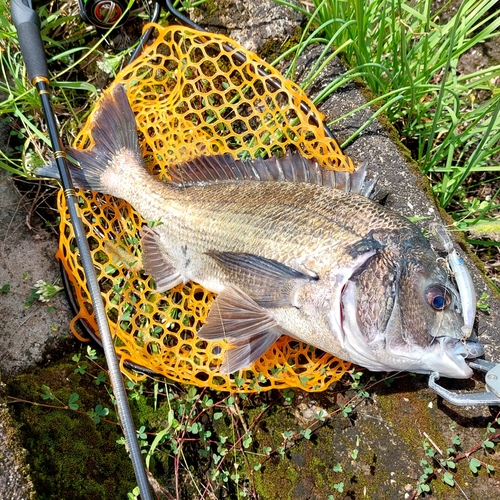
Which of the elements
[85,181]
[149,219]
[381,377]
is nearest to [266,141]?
[149,219]

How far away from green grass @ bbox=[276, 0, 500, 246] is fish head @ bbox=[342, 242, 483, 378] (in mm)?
930

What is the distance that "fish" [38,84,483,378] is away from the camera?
215cm

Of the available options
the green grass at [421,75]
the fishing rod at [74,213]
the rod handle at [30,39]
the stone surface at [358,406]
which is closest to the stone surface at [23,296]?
the stone surface at [358,406]

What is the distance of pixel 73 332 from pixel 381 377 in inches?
67.8

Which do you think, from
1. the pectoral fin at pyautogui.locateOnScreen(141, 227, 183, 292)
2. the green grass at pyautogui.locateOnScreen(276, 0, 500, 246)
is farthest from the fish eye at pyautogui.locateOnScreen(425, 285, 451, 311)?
the pectoral fin at pyautogui.locateOnScreen(141, 227, 183, 292)

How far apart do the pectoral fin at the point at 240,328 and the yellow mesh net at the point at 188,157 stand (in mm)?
181

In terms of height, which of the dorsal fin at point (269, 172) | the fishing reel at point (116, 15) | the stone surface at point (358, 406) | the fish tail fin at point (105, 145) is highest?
the fishing reel at point (116, 15)

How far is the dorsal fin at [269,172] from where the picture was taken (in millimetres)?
2607

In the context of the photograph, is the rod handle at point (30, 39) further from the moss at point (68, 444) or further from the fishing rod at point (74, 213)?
the moss at point (68, 444)

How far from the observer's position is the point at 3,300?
293 cm

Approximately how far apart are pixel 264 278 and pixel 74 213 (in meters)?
1.03

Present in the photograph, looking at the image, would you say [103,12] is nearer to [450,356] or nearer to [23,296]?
[23,296]

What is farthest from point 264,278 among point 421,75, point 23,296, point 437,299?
point 421,75

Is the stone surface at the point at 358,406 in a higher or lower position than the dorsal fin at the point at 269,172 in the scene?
lower
